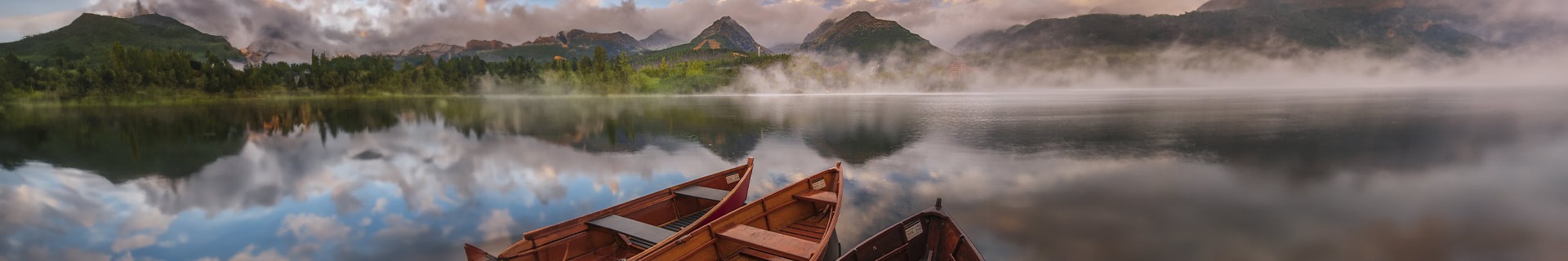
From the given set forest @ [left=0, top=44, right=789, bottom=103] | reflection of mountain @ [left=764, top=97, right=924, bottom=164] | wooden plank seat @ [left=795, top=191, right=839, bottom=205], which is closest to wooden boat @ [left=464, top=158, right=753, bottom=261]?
wooden plank seat @ [left=795, top=191, right=839, bottom=205]

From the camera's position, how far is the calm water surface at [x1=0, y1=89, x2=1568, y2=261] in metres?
13.5

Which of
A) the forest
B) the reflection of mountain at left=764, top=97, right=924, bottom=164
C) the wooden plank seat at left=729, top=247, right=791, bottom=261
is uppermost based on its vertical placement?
the forest

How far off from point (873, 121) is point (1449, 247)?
40045 millimetres

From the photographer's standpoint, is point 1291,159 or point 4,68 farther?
point 4,68

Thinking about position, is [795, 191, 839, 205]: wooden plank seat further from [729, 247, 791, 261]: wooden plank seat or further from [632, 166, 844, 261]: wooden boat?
[729, 247, 791, 261]: wooden plank seat

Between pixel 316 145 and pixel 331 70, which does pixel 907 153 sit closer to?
pixel 316 145

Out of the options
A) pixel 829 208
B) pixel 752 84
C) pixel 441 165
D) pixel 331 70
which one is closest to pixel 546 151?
pixel 441 165

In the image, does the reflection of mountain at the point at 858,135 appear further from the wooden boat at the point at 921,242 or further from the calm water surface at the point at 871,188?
the wooden boat at the point at 921,242

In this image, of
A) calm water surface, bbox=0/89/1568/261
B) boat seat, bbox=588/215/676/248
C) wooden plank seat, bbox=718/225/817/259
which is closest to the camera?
wooden plank seat, bbox=718/225/817/259

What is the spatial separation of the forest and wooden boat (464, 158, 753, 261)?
122595 mm

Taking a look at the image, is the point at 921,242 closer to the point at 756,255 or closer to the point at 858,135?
the point at 756,255

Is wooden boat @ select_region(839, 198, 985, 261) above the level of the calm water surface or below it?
above

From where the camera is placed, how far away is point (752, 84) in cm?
19638

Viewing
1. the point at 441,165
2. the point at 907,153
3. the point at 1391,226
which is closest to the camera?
the point at 1391,226
